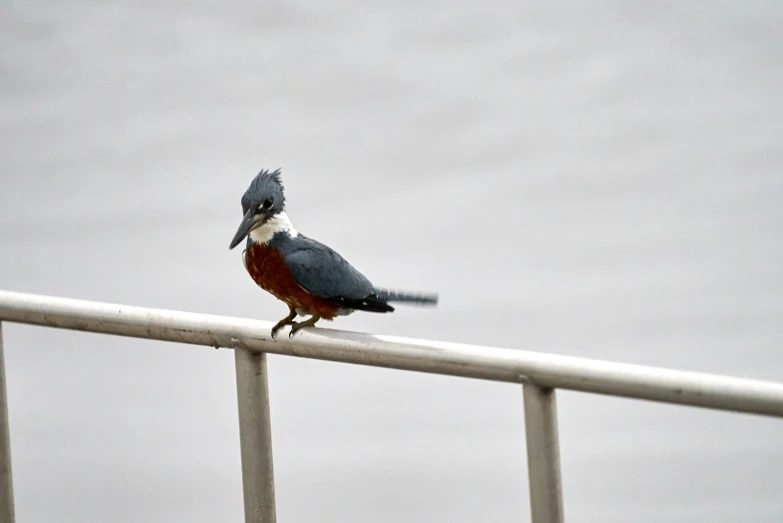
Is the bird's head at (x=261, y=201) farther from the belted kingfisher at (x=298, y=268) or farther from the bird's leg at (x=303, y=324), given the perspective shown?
the bird's leg at (x=303, y=324)

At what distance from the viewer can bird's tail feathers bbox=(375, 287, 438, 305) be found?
1.31m

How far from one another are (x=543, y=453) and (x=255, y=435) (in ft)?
1.12

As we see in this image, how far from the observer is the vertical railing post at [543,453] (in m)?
1.00

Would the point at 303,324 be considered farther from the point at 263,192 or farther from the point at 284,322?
the point at 263,192

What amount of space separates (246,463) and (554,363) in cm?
39

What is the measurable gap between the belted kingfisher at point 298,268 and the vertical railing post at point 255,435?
17 cm

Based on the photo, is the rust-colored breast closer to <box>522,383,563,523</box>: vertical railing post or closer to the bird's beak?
the bird's beak

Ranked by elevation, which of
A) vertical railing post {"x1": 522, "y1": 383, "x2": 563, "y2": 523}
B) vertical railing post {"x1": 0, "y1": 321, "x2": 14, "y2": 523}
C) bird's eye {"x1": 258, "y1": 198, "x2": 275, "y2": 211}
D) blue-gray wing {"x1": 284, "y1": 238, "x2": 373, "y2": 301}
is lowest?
vertical railing post {"x1": 522, "y1": 383, "x2": 563, "y2": 523}

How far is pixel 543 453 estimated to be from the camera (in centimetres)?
100

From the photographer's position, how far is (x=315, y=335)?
1.17 meters

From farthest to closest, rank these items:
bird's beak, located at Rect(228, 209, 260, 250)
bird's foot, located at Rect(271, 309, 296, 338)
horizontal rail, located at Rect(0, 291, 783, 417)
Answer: bird's beak, located at Rect(228, 209, 260, 250)
bird's foot, located at Rect(271, 309, 296, 338)
horizontal rail, located at Rect(0, 291, 783, 417)

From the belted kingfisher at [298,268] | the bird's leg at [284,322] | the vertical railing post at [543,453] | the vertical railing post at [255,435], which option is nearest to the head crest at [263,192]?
the belted kingfisher at [298,268]

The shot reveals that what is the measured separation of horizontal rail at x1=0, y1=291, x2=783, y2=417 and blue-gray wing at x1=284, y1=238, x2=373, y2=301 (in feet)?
0.62

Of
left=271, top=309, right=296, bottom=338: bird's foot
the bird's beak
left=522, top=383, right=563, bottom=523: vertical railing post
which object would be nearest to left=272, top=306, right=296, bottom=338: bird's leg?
left=271, top=309, right=296, bottom=338: bird's foot
